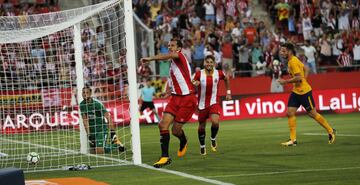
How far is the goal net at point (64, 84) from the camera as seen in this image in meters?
18.9

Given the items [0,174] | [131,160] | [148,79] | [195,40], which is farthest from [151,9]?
[0,174]

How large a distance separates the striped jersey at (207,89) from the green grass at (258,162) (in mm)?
1061

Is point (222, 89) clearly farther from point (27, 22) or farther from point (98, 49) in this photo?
point (27, 22)

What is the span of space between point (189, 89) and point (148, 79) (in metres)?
16.8

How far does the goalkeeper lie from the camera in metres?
21.0

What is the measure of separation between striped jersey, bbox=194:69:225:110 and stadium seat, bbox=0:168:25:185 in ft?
32.3

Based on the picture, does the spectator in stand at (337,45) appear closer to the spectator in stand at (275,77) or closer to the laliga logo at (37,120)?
the spectator in stand at (275,77)

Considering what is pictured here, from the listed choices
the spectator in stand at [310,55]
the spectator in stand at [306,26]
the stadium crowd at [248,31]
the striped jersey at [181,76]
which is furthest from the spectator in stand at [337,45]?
the striped jersey at [181,76]

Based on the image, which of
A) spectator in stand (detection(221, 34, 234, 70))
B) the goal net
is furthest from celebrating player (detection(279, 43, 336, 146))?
spectator in stand (detection(221, 34, 234, 70))

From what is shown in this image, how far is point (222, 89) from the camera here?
35531 millimetres

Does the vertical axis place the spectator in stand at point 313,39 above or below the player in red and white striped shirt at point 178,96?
above

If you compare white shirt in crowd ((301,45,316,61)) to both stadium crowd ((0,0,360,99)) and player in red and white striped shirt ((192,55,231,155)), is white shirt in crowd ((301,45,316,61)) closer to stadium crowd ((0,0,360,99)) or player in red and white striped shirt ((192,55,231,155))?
stadium crowd ((0,0,360,99))

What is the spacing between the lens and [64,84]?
2895 cm

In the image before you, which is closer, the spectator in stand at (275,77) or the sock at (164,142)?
the sock at (164,142)
